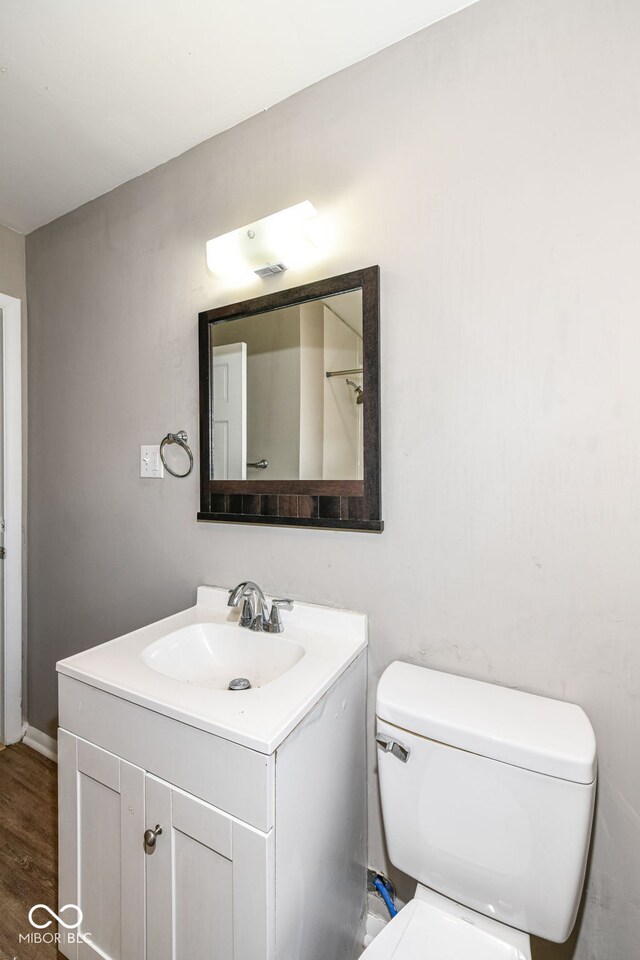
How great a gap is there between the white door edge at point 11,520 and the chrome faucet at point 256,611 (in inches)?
54.5

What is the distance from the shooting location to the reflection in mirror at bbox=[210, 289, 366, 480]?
1.15 metres

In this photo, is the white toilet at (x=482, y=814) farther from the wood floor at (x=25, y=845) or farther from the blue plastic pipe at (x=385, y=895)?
the wood floor at (x=25, y=845)

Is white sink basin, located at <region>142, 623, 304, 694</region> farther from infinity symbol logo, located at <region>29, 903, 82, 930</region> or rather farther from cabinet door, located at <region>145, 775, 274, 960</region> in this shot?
infinity symbol logo, located at <region>29, 903, 82, 930</region>

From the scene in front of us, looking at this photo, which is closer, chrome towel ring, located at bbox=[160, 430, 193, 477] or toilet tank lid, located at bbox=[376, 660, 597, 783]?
toilet tank lid, located at bbox=[376, 660, 597, 783]

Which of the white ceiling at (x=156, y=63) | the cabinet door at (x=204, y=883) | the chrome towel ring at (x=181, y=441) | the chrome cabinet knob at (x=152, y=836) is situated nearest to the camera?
the cabinet door at (x=204, y=883)

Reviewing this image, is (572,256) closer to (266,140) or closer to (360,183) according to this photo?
(360,183)

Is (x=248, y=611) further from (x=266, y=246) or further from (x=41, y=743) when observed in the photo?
(x=41, y=743)

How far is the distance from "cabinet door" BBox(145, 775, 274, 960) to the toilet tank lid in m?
0.36

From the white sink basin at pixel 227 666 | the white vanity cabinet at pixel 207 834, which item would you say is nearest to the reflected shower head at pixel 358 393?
the white sink basin at pixel 227 666

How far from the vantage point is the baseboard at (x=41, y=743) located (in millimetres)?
1886

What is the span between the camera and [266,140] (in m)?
1.30

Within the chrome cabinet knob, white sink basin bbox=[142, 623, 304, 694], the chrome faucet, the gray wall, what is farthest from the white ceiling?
the chrome cabinet knob

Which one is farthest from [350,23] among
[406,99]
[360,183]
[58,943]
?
[58,943]

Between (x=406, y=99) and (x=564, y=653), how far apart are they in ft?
4.48
